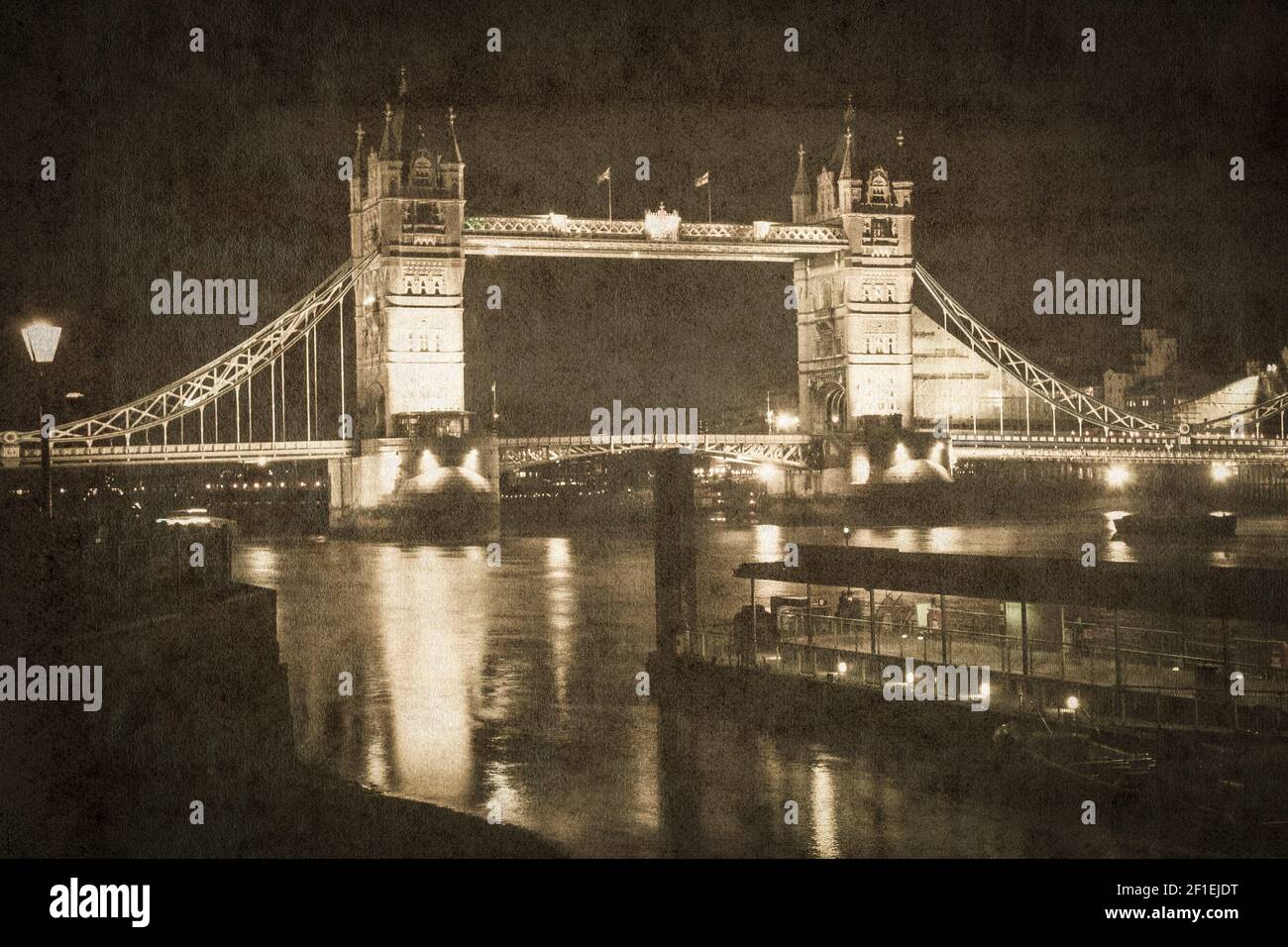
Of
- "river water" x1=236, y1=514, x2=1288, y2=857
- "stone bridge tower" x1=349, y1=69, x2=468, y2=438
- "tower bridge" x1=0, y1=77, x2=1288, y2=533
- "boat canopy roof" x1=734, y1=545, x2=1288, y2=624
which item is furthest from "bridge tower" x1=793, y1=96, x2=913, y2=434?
"boat canopy roof" x1=734, y1=545, x2=1288, y2=624

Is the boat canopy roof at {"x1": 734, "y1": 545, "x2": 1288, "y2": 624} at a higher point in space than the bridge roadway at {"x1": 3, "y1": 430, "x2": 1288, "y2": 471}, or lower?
lower

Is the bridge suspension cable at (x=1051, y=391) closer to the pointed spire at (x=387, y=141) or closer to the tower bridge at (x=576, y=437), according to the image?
the tower bridge at (x=576, y=437)

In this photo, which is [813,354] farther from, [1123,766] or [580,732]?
[1123,766]

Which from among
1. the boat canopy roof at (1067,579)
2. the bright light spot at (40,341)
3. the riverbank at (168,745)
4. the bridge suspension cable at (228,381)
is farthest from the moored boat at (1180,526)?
the bright light spot at (40,341)

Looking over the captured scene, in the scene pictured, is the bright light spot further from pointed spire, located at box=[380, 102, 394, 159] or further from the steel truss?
pointed spire, located at box=[380, 102, 394, 159]

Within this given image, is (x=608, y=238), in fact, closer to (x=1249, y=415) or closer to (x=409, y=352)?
(x=409, y=352)
